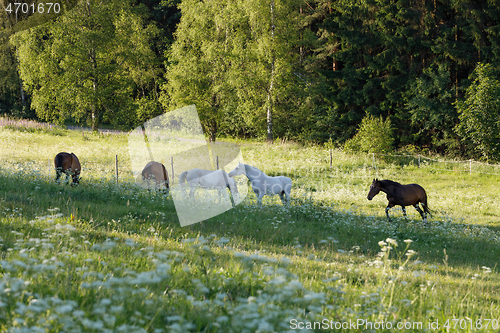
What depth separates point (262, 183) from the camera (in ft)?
46.2

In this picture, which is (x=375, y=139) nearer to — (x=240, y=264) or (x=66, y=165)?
(x=66, y=165)

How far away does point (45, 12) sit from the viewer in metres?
18.6

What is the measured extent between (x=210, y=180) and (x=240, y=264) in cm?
915

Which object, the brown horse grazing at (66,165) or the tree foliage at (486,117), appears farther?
the tree foliage at (486,117)

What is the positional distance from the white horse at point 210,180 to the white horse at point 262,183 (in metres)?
0.83

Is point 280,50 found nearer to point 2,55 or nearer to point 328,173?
point 328,173

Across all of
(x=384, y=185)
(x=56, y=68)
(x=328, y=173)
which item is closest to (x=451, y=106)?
(x=328, y=173)

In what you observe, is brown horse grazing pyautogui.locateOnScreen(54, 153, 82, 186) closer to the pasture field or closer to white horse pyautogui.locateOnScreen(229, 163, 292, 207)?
the pasture field

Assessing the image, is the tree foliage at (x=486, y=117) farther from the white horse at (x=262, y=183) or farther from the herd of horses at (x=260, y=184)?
the white horse at (x=262, y=183)

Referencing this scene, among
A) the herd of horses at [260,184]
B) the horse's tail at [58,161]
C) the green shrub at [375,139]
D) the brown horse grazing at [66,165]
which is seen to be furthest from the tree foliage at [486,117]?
the horse's tail at [58,161]

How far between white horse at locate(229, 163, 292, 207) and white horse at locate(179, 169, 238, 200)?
2.72 ft

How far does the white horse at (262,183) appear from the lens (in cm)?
1376

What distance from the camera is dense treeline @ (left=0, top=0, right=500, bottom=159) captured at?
35469mm

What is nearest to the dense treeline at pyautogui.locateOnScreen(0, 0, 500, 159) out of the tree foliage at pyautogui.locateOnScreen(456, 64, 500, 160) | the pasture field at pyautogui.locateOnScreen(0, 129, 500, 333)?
the tree foliage at pyautogui.locateOnScreen(456, 64, 500, 160)
